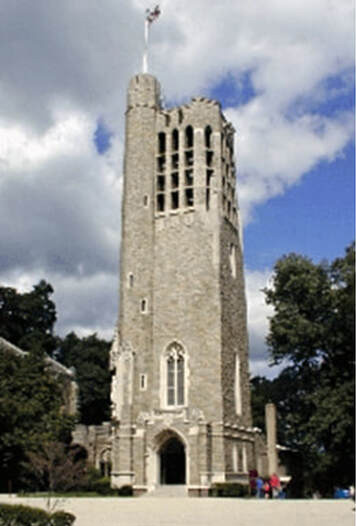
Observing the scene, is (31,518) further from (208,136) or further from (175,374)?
(208,136)

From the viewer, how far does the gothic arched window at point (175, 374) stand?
33.8 meters

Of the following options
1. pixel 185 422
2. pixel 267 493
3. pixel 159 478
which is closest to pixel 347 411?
pixel 267 493

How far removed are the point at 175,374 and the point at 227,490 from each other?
7.03 metres

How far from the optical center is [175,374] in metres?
34.2

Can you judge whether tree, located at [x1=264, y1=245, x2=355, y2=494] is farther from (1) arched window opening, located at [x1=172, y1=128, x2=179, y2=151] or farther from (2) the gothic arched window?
(1) arched window opening, located at [x1=172, y1=128, x2=179, y2=151]

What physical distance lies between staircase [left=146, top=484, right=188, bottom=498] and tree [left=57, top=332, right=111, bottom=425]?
28700 millimetres

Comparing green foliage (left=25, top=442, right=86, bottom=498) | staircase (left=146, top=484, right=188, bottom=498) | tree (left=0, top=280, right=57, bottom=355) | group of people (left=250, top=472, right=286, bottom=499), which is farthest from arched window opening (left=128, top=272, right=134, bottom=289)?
tree (left=0, top=280, right=57, bottom=355)

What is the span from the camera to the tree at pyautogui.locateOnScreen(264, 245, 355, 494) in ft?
91.5

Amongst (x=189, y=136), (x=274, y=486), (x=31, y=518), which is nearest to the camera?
(x=31, y=518)

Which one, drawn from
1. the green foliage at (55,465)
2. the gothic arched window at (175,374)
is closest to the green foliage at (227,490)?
the gothic arched window at (175,374)

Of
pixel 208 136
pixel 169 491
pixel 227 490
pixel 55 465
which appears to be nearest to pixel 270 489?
pixel 227 490

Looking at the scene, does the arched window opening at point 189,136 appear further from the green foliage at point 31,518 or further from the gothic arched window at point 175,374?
the green foliage at point 31,518

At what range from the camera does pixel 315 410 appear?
29.5m

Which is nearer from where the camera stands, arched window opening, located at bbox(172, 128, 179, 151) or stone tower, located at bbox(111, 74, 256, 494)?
stone tower, located at bbox(111, 74, 256, 494)
